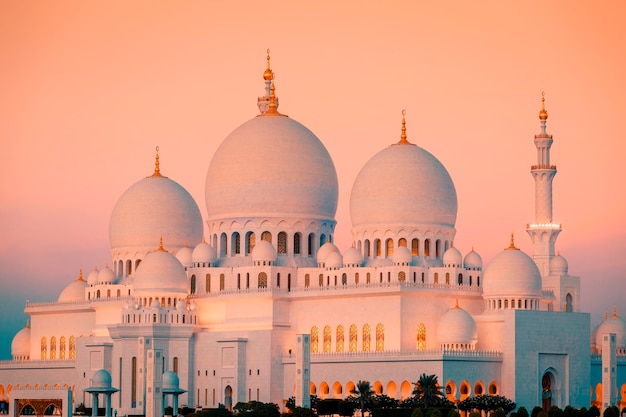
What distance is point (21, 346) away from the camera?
116125 mm

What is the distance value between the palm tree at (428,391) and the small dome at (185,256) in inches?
854

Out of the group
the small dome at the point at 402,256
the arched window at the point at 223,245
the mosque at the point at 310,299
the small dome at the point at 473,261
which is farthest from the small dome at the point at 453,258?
the arched window at the point at 223,245

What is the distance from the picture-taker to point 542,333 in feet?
313

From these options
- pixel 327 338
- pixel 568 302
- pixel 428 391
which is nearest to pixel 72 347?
pixel 327 338

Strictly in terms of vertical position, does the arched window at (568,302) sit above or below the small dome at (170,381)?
above

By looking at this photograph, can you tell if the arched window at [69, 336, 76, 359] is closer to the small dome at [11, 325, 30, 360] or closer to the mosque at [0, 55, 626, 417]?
the mosque at [0, 55, 626, 417]

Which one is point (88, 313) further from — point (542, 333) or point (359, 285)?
point (542, 333)

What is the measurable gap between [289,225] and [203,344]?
9.53 m

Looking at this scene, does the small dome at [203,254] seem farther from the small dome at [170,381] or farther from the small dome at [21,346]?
the small dome at [21,346]

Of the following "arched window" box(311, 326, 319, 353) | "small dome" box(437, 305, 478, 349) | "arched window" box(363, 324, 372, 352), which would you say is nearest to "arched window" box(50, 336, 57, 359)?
"arched window" box(311, 326, 319, 353)

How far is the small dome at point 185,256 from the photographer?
106 m

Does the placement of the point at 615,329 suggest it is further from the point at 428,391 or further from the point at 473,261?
the point at 428,391

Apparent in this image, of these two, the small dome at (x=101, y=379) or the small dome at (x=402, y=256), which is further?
the small dome at (x=402, y=256)

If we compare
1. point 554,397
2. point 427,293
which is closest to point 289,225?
point 427,293
